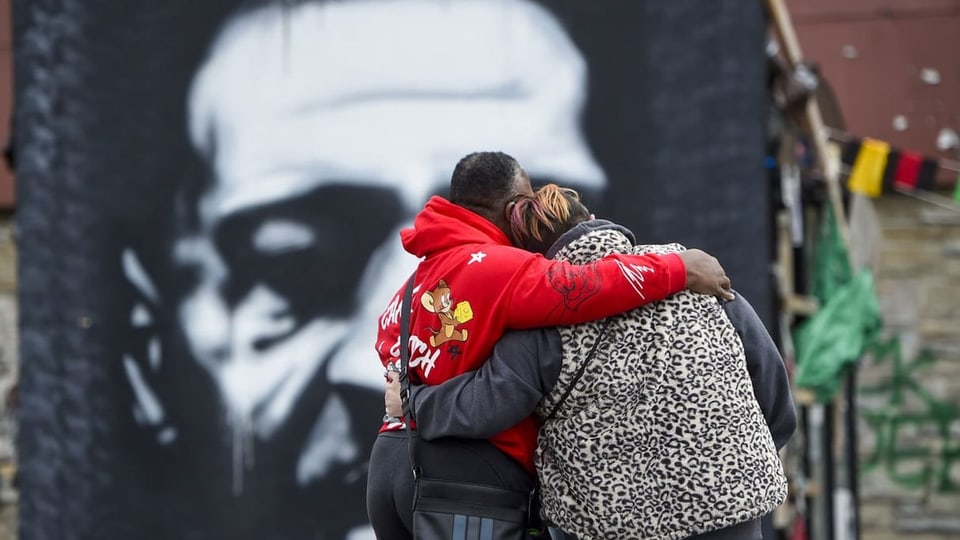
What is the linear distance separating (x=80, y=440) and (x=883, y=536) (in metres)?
5.03

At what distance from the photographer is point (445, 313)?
287 centimetres

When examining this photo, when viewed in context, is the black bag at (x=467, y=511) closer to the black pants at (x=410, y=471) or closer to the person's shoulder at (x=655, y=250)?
Answer: the black pants at (x=410, y=471)

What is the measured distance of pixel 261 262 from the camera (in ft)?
15.8

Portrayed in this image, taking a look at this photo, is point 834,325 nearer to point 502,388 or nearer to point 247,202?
point 247,202

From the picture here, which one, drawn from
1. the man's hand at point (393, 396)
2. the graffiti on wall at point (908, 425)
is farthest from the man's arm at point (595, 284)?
the graffiti on wall at point (908, 425)

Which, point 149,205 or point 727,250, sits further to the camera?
point 149,205

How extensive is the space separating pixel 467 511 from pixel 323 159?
225cm

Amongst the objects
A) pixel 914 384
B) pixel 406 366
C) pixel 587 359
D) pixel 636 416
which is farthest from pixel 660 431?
pixel 914 384

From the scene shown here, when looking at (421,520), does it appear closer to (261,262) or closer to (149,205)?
(261,262)

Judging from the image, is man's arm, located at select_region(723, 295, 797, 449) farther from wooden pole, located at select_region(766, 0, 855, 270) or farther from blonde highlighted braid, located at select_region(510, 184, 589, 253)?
wooden pole, located at select_region(766, 0, 855, 270)

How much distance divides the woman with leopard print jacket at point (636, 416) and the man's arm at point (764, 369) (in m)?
0.07

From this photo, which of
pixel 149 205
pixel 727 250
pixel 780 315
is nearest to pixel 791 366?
pixel 780 315

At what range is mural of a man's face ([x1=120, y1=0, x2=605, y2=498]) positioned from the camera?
15.4ft

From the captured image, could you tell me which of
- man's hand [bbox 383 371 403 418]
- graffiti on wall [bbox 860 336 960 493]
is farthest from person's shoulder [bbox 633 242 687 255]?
graffiti on wall [bbox 860 336 960 493]
